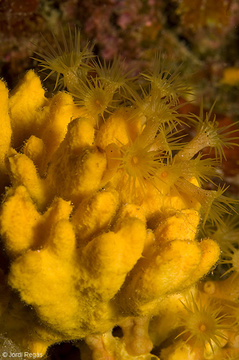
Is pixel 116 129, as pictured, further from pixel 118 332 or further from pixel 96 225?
pixel 118 332

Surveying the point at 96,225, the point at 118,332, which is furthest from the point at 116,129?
the point at 118,332

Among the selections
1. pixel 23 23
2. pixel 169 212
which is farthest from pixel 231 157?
pixel 23 23

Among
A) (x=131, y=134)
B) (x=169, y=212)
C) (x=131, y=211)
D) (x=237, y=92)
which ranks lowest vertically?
(x=237, y=92)

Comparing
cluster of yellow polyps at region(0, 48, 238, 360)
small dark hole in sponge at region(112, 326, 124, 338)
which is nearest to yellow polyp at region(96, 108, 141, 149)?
cluster of yellow polyps at region(0, 48, 238, 360)

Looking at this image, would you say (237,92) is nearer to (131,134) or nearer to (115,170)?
(131,134)

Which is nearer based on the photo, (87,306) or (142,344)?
(87,306)

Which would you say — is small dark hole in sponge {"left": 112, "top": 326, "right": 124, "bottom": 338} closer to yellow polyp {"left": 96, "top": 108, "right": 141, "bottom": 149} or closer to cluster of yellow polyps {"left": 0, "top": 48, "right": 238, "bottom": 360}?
cluster of yellow polyps {"left": 0, "top": 48, "right": 238, "bottom": 360}

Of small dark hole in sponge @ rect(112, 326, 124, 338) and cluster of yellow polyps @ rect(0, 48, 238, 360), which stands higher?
cluster of yellow polyps @ rect(0, 48, 238, 360)

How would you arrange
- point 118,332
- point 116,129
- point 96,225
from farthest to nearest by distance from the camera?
→ point 118,332 < point 116,129 < point 96,225
